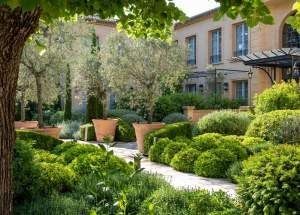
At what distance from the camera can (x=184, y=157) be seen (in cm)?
1070

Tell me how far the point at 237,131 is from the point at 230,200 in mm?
9422

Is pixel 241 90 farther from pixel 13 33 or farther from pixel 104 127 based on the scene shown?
pixel 13 33

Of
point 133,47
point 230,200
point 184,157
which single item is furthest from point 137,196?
point 133,47

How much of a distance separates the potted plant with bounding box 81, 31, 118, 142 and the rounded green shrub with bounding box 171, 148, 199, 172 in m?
8.00

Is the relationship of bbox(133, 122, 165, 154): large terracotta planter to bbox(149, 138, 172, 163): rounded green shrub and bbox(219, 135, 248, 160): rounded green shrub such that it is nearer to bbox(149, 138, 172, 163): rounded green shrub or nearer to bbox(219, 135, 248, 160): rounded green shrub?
bbox(149, 138, 172, 163): rounded green shrub

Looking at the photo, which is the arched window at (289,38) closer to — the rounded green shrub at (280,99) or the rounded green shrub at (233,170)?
the rounded green shrub at (280,99)

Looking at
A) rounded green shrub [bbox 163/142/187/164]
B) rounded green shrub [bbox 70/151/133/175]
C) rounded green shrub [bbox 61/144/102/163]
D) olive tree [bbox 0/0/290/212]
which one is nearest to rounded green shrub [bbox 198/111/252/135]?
rounded green shrub [bbox 163/142/187/164]

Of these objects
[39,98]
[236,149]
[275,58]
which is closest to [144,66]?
[39,98]

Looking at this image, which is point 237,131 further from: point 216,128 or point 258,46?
point 258,46

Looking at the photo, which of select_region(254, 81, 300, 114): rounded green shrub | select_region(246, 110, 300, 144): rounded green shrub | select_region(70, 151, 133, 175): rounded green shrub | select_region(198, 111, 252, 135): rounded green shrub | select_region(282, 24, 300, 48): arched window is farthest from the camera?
select_region(282, 24, 300, 48): arched window

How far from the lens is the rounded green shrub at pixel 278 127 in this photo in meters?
12.2

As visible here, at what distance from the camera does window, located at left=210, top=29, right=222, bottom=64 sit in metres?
28.9

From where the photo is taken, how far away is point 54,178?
673 centimetres

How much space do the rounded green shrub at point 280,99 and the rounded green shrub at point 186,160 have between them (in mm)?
5471
